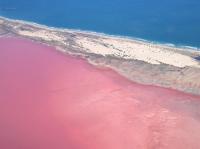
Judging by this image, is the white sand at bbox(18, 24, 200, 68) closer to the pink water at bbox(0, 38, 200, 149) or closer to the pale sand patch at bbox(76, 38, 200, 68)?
the pale sand patch at bbox(76, 38, 200, 68)

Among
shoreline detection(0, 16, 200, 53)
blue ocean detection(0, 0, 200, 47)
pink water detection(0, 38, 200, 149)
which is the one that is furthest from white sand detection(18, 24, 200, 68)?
pink water detection(0, 38, 200, 149)

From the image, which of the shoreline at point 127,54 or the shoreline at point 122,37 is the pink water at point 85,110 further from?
the shoreline at point 122,37

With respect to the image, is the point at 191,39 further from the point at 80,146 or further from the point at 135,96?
the point at 80,146

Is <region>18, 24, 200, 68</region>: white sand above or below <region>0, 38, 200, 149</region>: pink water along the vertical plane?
above

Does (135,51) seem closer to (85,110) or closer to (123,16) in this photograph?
(123,16)

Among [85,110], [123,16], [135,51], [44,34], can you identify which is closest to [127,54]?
[135,51]

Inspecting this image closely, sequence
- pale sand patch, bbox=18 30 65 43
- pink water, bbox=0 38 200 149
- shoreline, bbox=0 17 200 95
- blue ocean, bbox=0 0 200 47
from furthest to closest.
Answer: blue ocean, bbox=0 0 200 47 → pale sand patch, bbox=18 30 65 43 → shoreline, bbox=0 17 200 95 → pink water, bbox=0 38 200 149

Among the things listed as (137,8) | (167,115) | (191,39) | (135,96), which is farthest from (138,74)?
(137,8)

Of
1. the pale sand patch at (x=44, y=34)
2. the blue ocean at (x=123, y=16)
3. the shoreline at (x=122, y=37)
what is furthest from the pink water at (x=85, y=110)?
the blue ocean at (x=123, y=16)
